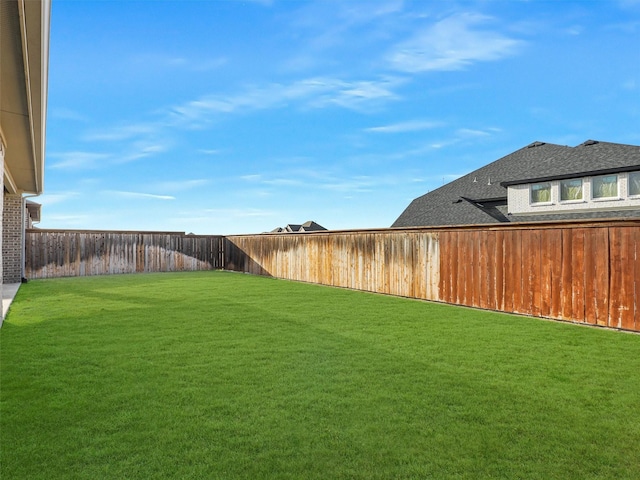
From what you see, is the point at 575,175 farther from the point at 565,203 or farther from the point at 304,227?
the point at 304,227

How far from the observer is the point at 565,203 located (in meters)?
19.8

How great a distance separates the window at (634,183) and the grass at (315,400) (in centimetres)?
1544

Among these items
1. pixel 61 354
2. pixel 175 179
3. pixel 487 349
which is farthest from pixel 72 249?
pixel 487 349

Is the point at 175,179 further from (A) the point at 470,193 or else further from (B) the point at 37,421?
(B) the point at 37,421

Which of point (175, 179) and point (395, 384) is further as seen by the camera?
point (175, 179)

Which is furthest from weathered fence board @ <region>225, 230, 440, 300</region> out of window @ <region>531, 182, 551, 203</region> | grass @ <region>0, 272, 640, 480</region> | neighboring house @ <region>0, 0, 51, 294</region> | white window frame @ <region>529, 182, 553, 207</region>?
window @ <region>531, 182, 551, 203</region>

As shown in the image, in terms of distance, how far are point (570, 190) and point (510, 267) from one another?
15377 millimetres

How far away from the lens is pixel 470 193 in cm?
2416

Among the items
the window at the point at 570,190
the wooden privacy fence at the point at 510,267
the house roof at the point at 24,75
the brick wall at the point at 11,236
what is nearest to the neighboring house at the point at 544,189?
the window at the point at 570,190

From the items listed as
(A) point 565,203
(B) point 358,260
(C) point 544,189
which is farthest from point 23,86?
(C) point 544,189

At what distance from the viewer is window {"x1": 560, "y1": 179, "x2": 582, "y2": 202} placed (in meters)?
19.4

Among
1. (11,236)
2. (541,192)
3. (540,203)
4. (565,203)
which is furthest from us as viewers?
(541,192)

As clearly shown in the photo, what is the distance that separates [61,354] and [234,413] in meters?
2.77

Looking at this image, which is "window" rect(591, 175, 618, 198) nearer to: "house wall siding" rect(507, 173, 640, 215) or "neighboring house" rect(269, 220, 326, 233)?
"house wall siding" rect(507, 173, 640, 215)
